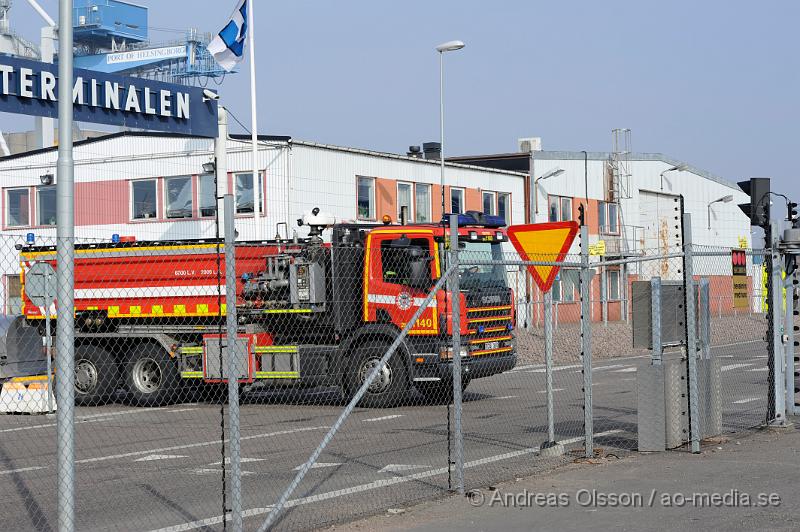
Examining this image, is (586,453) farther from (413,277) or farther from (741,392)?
(741,392)

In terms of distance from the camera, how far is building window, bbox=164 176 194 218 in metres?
37.1

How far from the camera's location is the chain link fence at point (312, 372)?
12.4m

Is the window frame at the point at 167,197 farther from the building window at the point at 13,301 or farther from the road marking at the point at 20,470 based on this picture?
the road marking at the point at 20,470

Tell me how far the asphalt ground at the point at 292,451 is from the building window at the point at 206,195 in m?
15.8

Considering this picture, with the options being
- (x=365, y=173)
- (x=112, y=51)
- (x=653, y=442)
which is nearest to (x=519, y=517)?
(x=653, y=442)

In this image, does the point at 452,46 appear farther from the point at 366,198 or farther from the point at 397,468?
the point at 397,468

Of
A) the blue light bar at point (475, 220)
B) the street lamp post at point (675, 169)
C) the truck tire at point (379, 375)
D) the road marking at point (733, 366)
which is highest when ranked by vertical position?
the street lamp post at point (675, 169)

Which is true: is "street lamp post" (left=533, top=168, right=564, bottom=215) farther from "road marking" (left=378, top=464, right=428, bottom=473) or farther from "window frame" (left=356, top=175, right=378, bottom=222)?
"road marking" (left=378, top=464, right=428, bottom=473)

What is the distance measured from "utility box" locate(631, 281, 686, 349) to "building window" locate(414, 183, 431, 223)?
27398 millimetres

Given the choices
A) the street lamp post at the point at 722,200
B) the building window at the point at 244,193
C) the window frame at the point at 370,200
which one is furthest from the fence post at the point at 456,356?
the street lamp post at the point at 722,200

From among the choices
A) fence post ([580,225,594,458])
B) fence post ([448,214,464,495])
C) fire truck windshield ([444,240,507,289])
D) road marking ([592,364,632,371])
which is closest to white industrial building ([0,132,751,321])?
road marking ([592,364,632,371])

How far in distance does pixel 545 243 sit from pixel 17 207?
106ft

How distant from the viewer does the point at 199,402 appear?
20750 millimetres

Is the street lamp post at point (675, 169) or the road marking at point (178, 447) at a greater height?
the street lamp post at point (675, 169)
